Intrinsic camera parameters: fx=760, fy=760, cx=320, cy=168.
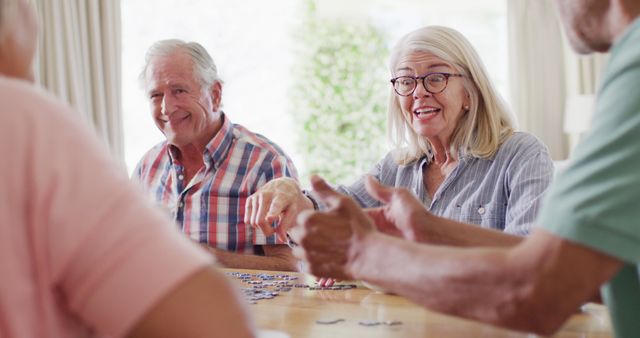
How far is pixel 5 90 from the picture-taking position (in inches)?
31.0

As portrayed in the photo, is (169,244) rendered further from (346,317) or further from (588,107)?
(588,107)

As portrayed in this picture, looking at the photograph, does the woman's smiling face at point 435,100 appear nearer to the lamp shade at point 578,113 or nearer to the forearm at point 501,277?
the forearm at point 501,277

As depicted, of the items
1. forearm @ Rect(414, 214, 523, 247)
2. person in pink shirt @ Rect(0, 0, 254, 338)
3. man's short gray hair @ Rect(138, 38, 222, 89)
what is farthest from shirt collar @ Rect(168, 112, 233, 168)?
person in pink shirt @ Rect(0, 0, 254, 338)

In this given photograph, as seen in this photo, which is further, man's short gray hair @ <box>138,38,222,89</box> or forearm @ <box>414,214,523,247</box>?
man's short gray hair @ <box>138,38,222,89</box>

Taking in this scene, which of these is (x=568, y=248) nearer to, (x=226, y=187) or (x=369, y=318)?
(x=369, y=318)

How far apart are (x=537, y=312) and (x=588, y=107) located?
20.1 feet

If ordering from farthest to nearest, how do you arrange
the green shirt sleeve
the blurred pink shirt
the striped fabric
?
the striped fabric < the green shirt sleeve < the blurred pink shirt

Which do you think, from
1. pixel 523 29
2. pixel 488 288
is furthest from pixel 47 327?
pixel 523 29

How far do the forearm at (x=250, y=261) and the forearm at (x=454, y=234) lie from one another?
4.63ft

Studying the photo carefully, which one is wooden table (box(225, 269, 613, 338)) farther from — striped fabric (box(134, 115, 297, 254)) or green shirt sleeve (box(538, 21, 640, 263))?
striped fabric (box(134, 115, 297, 254))

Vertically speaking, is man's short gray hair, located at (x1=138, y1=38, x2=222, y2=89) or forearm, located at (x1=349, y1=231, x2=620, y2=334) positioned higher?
man's short gray hair, located at (x1=138, y1=38, x2=222, y2=89)

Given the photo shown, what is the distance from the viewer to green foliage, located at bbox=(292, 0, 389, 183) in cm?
699

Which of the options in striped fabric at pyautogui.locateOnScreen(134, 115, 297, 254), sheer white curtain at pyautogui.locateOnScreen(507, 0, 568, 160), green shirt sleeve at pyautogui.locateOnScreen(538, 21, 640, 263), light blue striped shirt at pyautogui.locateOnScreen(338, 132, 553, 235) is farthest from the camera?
sheer white curtain at pyautogui.locateOnScreen(507, 0, 568, 160)

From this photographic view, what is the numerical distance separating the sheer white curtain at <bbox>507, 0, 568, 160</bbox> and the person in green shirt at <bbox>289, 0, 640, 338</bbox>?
6.33 m
